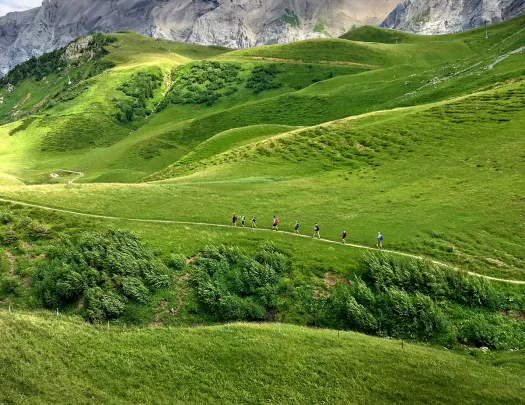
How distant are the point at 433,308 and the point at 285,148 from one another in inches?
2099

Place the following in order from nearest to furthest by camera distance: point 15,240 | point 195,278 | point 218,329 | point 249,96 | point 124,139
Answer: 1. point 218,329
2. point 195,278
3. point 15,240
4. point 124,139
5. point 249,96

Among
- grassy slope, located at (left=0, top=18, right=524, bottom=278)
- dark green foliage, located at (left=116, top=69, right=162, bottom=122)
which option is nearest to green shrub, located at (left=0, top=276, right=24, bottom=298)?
grassy slope, located at (left=0, top=18, right=524, bottom=278)

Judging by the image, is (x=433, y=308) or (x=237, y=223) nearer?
(x=433, y=308)

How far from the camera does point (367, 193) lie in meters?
62.2

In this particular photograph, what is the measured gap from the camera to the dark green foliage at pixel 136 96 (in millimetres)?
173750

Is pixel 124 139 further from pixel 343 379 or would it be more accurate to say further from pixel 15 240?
pixel 343 379

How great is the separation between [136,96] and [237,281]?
162987mm

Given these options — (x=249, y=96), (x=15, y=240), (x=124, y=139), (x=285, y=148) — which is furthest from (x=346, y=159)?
(x=249, y=96)

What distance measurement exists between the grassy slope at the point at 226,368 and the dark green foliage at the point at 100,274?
5.14 metres

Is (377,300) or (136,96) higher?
(136,96)

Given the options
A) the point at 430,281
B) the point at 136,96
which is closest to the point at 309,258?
the point at 430,281

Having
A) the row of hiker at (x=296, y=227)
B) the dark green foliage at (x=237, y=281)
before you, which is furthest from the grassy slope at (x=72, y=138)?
the dark green foliage at (x=237, y=281)

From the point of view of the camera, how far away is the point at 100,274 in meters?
43.1

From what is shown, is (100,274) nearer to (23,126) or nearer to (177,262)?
(177,262)
